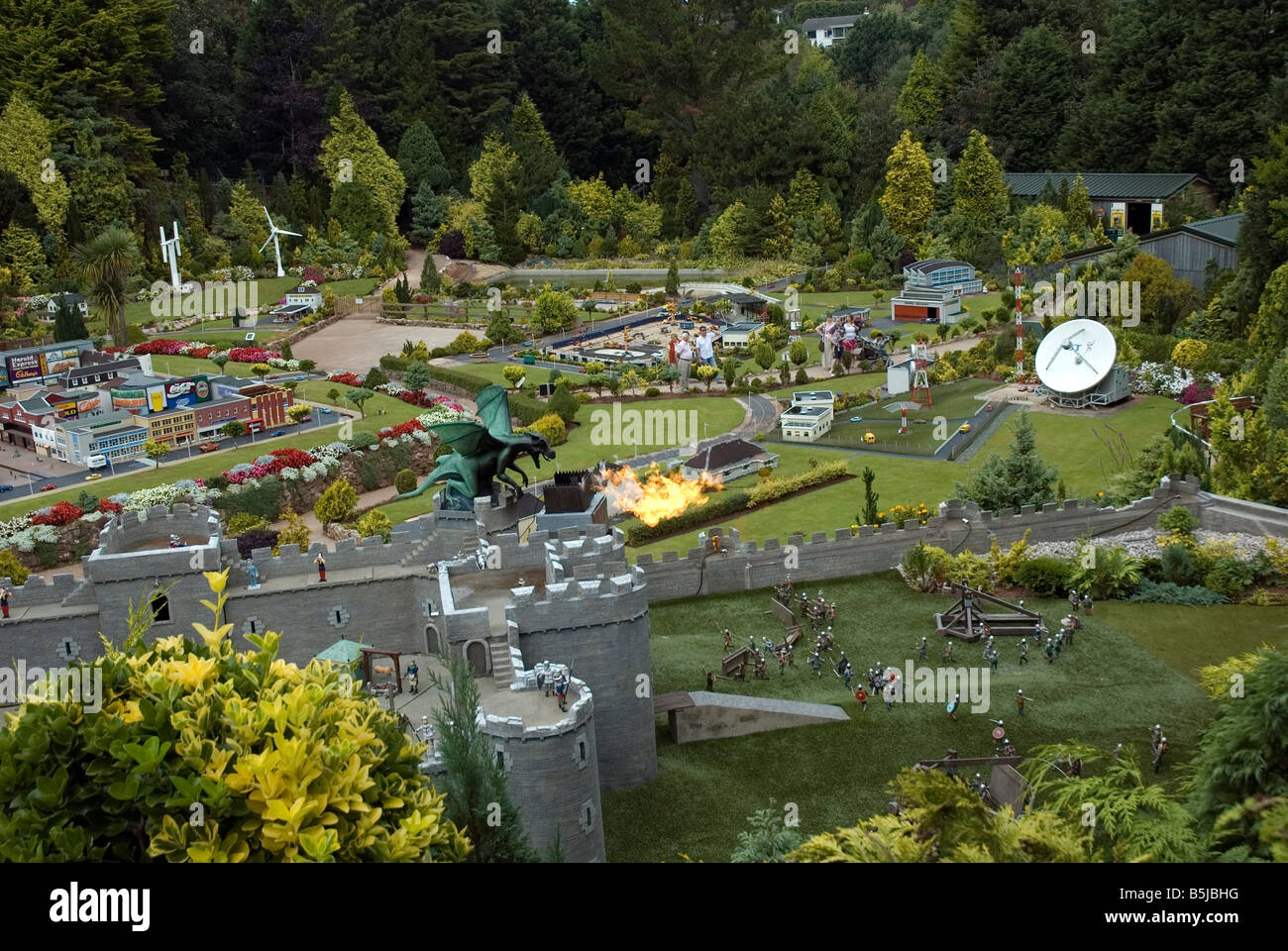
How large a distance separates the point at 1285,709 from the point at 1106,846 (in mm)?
4193

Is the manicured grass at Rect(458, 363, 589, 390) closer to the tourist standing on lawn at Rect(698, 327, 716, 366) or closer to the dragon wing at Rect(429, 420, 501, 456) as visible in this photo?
the tourist standing on lawn at Rect(698, 327, 716, 366)

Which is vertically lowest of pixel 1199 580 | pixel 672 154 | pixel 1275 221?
pixel 1199 580

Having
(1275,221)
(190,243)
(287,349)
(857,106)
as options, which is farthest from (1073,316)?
(190,243)

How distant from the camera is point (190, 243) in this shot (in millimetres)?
111562

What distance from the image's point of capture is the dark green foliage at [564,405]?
71.5 meters

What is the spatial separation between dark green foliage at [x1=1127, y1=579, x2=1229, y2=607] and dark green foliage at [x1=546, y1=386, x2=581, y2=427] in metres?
34.1

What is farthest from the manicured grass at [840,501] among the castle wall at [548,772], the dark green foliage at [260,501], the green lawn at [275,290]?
the green lawn at [275,290]

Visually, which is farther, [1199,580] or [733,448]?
[733,448]

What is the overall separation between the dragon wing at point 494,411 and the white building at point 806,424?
24.7m

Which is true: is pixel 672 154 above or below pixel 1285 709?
above

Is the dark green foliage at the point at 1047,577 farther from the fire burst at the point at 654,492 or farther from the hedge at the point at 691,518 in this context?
the fire burst at the point at 654,492

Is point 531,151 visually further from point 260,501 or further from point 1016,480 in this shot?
point 1016,480

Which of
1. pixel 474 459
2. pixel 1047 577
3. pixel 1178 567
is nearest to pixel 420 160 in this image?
pixel 474 459

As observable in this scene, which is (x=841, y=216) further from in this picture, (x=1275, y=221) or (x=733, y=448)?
(x=733, y=448)
